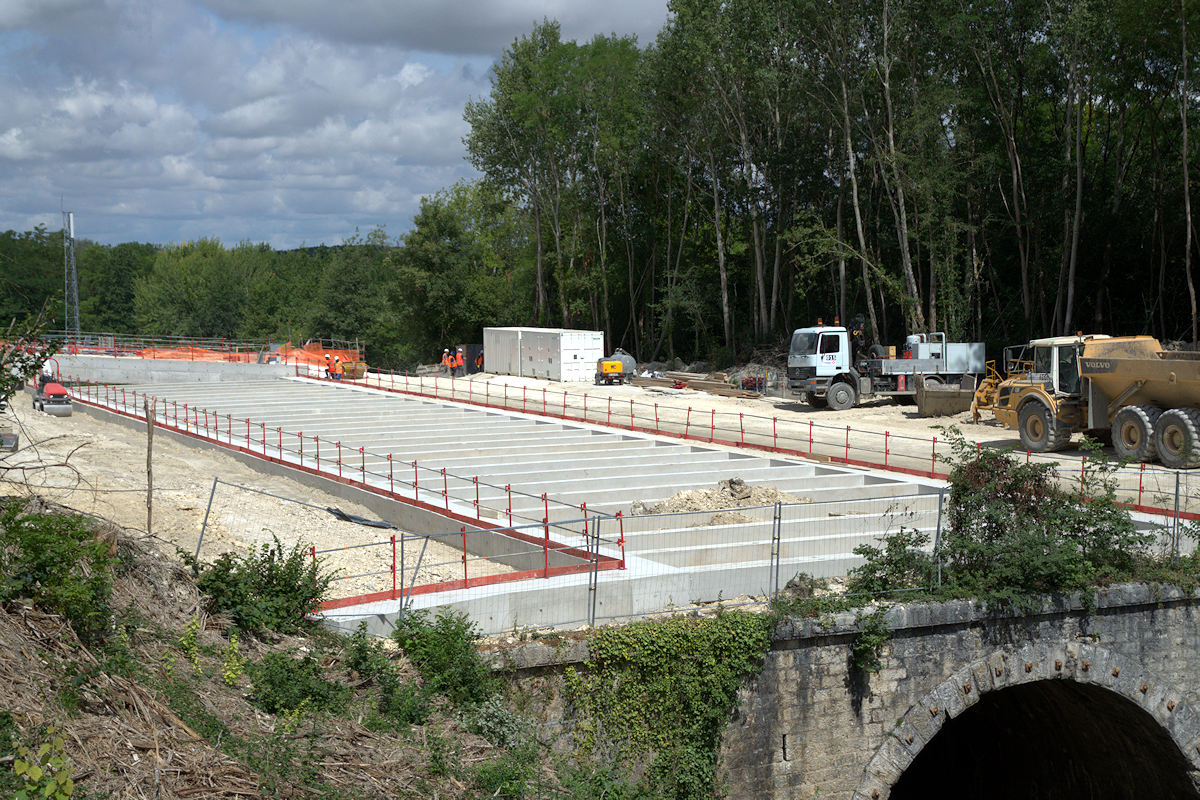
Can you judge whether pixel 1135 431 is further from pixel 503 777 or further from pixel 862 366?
pixel 503 777

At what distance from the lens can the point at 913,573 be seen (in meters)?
13.1

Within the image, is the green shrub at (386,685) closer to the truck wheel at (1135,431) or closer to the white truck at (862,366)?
the truck wheel at (1135,431)

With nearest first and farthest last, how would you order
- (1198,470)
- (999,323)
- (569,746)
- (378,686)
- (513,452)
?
(378,686)
(569,746)
(1198,470)
(513,452)
(999,323)

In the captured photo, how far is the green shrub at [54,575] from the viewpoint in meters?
9.00

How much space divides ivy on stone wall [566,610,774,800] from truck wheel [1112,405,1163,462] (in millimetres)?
14125

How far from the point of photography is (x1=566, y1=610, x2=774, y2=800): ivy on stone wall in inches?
438

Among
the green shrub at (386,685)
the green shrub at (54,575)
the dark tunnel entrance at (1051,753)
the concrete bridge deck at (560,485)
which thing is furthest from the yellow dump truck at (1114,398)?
the green shrub at (54,575)

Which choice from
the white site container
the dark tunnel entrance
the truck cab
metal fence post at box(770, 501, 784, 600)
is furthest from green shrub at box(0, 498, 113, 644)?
the white site container

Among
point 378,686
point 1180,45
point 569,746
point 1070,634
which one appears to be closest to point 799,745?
Answer: point 569,746

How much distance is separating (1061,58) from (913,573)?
32.6 meters

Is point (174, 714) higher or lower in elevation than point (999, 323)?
lower

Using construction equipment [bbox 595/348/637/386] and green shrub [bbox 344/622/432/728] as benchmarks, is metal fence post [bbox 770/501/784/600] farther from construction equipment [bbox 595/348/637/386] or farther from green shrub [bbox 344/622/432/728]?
construction equipment [bbox 595/348/637/386]

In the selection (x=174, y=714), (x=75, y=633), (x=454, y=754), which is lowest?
(x=454, y=754)

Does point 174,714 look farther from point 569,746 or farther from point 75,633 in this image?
point 569,746
